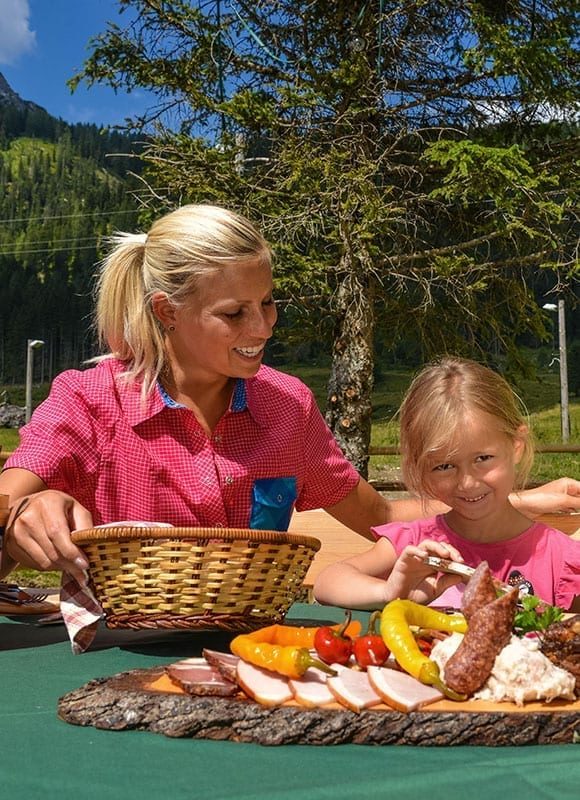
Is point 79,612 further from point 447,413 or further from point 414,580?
point 447,413

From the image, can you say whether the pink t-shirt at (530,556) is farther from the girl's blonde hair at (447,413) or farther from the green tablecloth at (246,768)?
the green tablecloth at (246,768)

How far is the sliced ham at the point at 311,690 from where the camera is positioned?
4.64 feet

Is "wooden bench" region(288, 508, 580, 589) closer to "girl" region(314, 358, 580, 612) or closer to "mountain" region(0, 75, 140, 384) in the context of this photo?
"girl" region(314, 358, 580, 612)

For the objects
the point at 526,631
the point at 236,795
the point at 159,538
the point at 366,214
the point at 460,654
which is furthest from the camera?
the point at 366,214

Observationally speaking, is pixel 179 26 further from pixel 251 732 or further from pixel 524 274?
pixel 251 732

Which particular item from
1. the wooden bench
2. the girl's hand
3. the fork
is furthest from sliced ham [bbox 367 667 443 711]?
the wooden bench

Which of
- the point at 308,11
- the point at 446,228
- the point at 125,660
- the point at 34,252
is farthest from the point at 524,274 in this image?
the point at 34,252

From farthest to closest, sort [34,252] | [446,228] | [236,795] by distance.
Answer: [34,252] → [446,228] → [236,795]

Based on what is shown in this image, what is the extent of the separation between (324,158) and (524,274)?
3261mm

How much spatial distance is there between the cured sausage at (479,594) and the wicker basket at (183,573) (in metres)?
0.44

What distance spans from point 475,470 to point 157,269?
3.01 feet

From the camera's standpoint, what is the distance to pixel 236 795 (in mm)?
1101

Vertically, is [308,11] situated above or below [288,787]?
above

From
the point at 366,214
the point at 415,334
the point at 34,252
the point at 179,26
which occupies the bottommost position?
the point at 415,334
